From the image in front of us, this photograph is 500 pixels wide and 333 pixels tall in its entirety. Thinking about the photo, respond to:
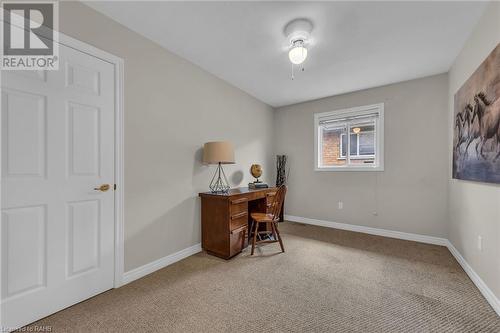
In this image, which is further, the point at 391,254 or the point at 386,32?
the point at 391,254

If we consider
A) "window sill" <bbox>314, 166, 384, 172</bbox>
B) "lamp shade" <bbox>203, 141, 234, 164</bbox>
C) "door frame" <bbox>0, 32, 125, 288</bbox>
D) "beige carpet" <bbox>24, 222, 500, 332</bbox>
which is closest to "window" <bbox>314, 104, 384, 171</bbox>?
"window sill" <bbox>314, 166, 384, 172</bbox>

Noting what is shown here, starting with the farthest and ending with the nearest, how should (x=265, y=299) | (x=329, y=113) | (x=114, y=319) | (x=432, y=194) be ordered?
1. (x=329, y=113)
2. (x=432, y=194)
3. (x=265, y=299)
4. (x=114, y=319)

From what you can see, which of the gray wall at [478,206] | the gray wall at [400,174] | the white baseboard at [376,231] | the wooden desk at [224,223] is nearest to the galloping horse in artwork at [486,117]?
the gray wall at [478,206]

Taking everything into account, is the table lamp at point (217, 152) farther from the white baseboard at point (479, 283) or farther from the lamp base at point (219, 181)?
the white baseboard at point (479, 283)

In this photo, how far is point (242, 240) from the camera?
2.65 m

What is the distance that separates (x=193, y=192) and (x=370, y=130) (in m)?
3.09

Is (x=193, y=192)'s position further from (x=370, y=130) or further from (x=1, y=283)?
(x=370, y=130)

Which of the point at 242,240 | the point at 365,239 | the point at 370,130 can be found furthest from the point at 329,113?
the point at 242,240

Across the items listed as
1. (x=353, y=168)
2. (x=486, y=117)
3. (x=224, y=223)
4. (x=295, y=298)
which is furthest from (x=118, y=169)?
(x=353, y=168)

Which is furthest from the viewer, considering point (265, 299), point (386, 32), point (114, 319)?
point (386, 32)

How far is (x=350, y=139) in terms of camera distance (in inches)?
146

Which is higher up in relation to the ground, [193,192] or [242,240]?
[193,192]

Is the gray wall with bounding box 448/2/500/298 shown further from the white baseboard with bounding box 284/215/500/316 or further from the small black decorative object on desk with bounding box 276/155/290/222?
the small black decorative object on desk with bounding box 276/155/290/222

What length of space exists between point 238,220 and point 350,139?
2546 millimetres
